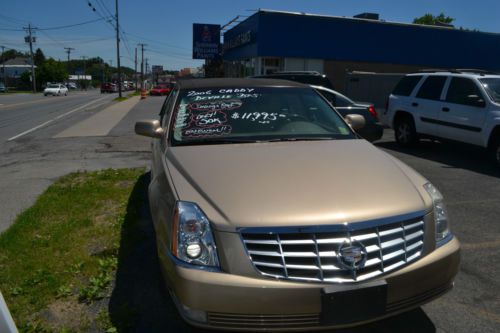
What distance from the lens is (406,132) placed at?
34.8 ft

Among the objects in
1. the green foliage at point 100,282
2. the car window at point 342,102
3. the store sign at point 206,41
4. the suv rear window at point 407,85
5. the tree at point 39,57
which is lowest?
the green foliage at point 100,282

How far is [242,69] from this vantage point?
31.6m

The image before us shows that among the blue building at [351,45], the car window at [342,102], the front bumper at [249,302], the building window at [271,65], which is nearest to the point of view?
the front bumper at [249,302]

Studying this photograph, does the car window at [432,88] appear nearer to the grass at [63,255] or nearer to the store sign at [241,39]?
the grass at [63,255]

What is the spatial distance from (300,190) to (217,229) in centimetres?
59

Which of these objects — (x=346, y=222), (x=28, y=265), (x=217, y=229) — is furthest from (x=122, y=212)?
(x=346, y=222)

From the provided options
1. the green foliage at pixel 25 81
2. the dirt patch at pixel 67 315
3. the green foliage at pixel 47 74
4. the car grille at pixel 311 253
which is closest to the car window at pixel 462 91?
the car grille at pixel 311 253

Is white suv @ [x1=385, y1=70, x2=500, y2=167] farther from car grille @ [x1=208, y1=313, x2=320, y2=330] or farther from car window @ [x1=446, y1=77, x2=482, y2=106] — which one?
car grille @ [x1=208, y1=313, x2=320, y2=330]

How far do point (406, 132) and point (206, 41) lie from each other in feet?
107

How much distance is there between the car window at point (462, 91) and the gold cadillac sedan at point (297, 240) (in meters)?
6.29

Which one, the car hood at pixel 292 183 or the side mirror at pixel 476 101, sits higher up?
the side mirror at pixel 476 101

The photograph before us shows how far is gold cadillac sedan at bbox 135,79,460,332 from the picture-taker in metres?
2.41

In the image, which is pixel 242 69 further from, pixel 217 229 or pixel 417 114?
pixel 217 229

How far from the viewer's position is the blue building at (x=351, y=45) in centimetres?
2422
